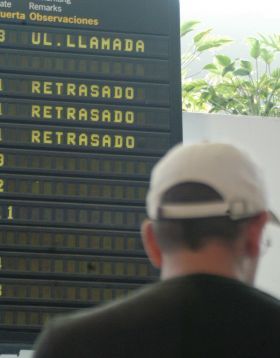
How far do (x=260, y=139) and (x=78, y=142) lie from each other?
3.58ft

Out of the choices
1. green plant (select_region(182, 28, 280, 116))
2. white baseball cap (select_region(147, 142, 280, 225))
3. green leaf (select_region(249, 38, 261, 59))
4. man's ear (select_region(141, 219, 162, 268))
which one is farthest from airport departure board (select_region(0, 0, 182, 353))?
white baseball cap (select_region(147, 142, 280, 225))

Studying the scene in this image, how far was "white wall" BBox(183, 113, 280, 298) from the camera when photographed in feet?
15.3

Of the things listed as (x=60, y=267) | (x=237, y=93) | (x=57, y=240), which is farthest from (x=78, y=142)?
(x=237, y=93)

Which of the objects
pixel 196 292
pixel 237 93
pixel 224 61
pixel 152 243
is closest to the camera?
pixel 196 292

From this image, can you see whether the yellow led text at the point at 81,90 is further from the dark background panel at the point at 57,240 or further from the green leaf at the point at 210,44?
the green leaf at the point at 210,44

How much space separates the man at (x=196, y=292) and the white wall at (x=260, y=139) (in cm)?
316

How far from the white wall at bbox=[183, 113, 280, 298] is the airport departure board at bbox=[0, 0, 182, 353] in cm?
30

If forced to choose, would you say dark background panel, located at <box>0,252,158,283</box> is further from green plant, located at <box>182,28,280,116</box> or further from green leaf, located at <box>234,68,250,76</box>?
green leaf, located at <box>234,68,250,76</box>

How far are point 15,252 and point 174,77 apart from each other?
1252 mm

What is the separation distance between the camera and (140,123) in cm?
452

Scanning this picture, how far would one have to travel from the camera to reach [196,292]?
145 cm

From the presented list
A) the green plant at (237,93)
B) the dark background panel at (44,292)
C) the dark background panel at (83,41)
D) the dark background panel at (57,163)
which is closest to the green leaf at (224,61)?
the green plant at (237,93)

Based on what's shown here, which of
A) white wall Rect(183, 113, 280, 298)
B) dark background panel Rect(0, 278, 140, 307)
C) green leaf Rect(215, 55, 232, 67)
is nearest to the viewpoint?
dark background panel Rect(0, 278, 140, 307)

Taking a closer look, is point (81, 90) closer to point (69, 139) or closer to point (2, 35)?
point (69, 139)
